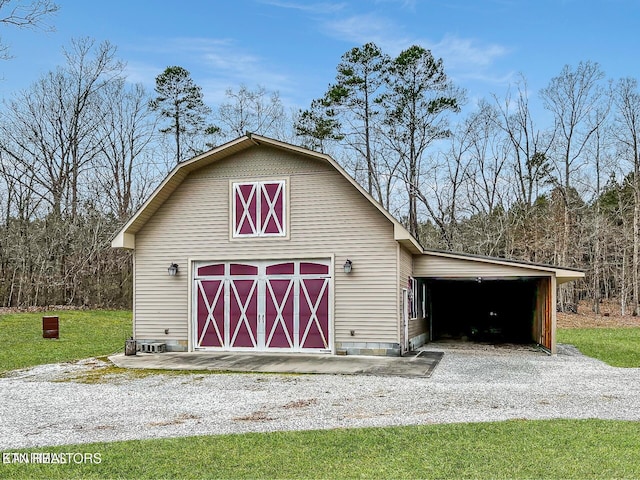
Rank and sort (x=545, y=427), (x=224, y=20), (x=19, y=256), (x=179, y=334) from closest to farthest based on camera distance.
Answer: (x=545, y=427) < (x=179, y=334) < (x=224, y=20) < (x=19, y=256)

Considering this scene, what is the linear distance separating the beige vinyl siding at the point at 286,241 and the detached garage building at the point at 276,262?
0.02 metres

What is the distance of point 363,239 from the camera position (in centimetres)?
1334

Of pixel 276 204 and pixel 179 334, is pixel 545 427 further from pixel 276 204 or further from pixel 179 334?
pixel 179 334

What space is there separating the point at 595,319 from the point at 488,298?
7467 mm

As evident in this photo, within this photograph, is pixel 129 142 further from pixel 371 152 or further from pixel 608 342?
pixel 608 342

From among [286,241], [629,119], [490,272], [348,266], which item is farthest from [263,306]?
[629,119]

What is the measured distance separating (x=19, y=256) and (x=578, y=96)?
92.8 ft

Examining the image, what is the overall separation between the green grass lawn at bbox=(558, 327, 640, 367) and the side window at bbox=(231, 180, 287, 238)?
7.86 meters

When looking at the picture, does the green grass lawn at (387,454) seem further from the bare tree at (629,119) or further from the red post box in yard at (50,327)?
the bare tree at (629,119)

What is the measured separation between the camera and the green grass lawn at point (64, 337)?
13.5 meters

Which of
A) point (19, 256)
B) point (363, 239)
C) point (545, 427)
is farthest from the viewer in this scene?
point (19, 256)

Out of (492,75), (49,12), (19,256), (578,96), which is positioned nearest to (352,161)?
(492,75)

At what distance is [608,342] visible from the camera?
59.4 ft

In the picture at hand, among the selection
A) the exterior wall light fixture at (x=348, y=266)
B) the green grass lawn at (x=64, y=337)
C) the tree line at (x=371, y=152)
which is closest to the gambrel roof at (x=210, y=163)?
the exterior wall light fixture at (x=348, y=266)
